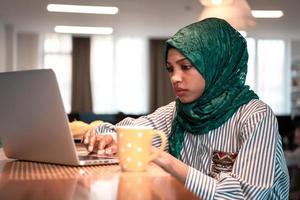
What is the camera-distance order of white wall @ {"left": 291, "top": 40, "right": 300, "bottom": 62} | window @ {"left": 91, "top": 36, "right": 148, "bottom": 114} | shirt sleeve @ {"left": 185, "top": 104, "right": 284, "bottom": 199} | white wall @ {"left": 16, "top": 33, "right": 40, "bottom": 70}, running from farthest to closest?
white wall @ {"left": 291, "top": 40, "right": 300, "bottom": 62}, window @ {"left": 91, "top": 36, "right": 148, "bottom": 114}, white wall @ {"left": 16, "top": 33, "right": 40, "bottom": 70}, shirt sleeve @ {"left": 185, "top": 104, "right": 284, "bottom": 199}

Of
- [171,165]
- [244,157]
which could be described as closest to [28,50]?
[244,157]

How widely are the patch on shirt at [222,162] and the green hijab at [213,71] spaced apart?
0.29 feet

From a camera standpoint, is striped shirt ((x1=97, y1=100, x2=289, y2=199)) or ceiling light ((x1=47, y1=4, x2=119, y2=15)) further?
ceiling light ((x1=47, y1=4, x2=119, y2=15))

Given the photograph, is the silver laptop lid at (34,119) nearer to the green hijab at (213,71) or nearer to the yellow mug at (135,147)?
the yellow mug at (135,147)

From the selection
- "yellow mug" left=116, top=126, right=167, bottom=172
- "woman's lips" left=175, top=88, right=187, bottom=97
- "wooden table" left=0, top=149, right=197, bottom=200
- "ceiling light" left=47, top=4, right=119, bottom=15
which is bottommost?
"wooden table" left=0, top=149, right=197, bottom=200

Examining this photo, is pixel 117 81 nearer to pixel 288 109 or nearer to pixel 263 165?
pixel 288 109

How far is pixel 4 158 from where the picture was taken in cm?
133

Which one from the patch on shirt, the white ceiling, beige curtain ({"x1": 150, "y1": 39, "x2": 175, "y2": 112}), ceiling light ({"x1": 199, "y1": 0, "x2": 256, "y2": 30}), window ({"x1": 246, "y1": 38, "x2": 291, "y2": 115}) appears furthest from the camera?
window ({"x1": 246, "y1": 38, "x2": 291, "y2": 115})

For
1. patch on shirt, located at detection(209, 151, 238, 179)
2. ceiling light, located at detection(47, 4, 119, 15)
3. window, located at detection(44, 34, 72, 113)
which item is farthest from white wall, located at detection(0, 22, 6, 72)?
patch on shirt, located at detection(209, 151, 238, 179)

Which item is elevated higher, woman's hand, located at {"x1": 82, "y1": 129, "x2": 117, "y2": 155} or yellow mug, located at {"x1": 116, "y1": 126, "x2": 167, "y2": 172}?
yellow mug, located at {"x1": 116, "y1": 126, "x2": 167, "y2": 172}

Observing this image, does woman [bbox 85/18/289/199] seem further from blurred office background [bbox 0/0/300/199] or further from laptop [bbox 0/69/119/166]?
blurred office background [bbox 0/0/300/199]

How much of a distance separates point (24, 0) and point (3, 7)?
800mm

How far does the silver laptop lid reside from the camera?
1.00m

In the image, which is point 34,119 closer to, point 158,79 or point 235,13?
point 235,13
